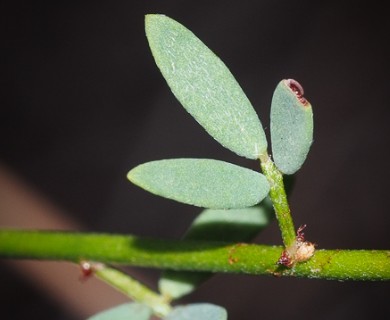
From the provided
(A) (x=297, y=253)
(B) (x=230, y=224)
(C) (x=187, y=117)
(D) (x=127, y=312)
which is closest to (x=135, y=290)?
(D) (x=127, y=312)

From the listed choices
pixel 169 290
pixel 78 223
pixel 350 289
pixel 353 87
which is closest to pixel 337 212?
pixel 350 289

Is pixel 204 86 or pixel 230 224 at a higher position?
pixel 204 86

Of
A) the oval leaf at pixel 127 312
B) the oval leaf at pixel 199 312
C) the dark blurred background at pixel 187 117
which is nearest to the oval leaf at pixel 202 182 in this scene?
the oval leaf at pixel 199 312

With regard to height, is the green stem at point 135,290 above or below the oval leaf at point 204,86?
below

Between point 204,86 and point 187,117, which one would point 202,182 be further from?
point 187,117

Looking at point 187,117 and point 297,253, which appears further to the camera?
point 187,117

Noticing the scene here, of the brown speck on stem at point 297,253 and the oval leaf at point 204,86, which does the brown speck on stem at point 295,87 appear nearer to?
the oval leaf at point 204,86
